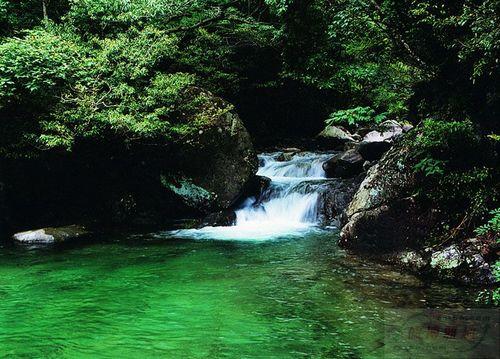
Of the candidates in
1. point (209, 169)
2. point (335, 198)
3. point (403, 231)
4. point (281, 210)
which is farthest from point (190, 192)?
point (403, 231)

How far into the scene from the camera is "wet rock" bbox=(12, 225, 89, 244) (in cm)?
1084

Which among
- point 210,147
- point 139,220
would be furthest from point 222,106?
point 139,220

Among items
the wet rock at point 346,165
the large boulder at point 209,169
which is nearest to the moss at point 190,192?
the large boulder at point 209,169

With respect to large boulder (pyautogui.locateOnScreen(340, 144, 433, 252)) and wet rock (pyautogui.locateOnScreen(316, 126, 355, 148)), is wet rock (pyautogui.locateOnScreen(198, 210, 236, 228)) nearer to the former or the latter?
large boulder (pyautogui.locateOnScreen(340, 144, 433, 252))

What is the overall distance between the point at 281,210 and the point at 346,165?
2.79m

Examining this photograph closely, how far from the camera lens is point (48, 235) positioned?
35.8ft

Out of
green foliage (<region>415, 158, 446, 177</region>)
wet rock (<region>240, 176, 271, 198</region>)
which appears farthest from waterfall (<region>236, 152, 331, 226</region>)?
green foliage (<region>415, 158, 446, 177</region>)

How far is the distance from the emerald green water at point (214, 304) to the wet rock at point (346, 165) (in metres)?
Result: 5.24

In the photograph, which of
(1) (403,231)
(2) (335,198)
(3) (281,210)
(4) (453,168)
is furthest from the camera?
(3) (281,210)

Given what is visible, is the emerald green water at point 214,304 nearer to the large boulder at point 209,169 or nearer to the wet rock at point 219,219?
the wet rock at point 219,219

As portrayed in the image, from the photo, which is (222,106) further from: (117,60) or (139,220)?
(139,220)

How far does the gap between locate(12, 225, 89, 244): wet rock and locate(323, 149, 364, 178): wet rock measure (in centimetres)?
814

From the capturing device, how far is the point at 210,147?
13.0m

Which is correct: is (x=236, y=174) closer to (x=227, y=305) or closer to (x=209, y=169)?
(x=209, y=169)
